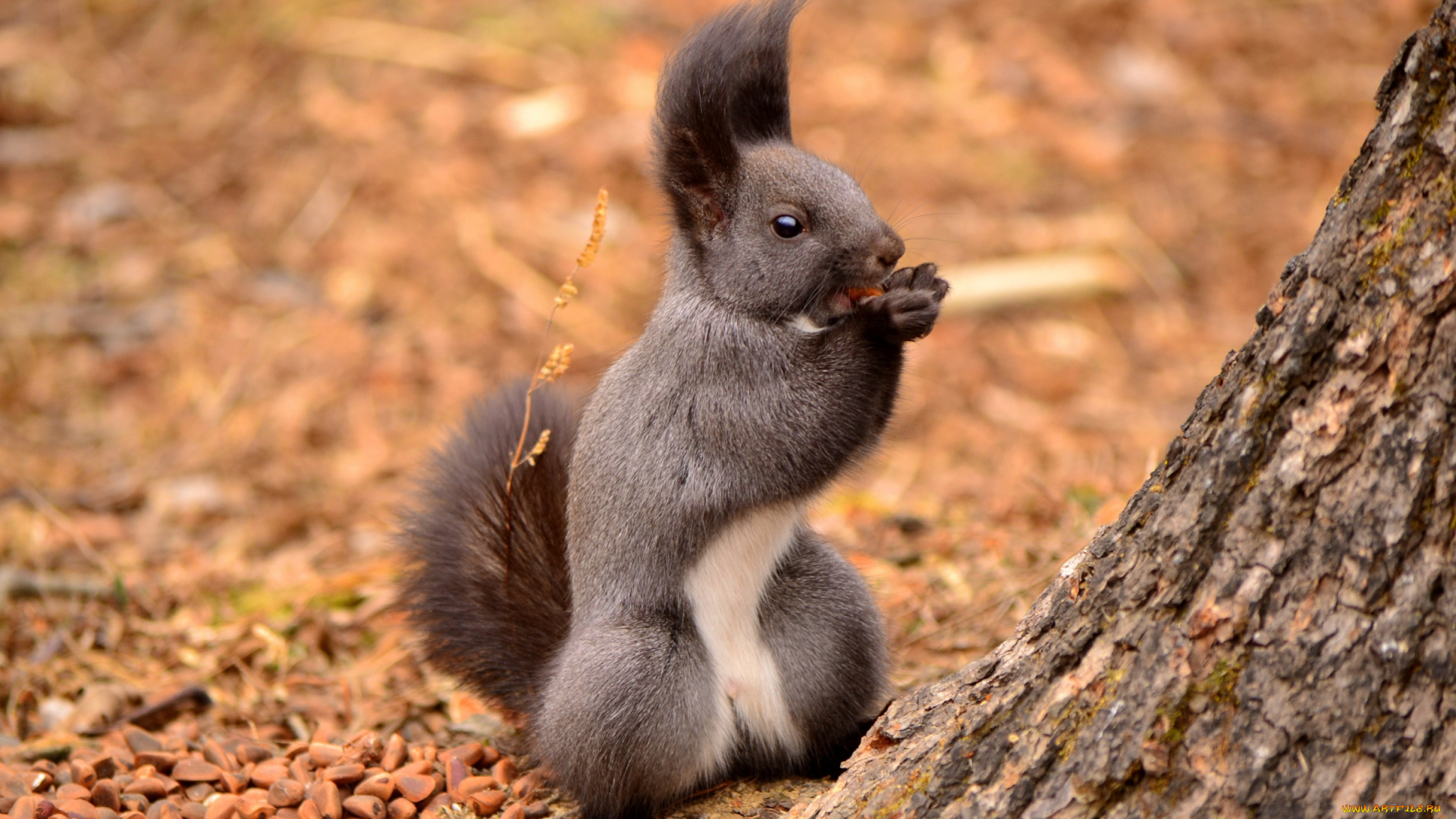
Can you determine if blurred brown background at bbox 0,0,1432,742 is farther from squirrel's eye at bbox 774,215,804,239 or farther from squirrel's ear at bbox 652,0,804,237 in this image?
squirrel's ear at bbox 652,0,804,237

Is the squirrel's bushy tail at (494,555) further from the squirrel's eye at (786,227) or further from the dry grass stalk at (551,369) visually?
the squirrel's eye at (786,227)

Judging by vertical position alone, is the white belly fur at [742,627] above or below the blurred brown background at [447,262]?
below

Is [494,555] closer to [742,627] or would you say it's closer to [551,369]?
[551,369]

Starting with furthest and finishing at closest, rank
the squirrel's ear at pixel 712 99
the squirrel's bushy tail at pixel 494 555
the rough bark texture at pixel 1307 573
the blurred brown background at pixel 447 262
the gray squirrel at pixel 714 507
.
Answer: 1. the blurred brown background at pixel 447 262
2. the squirrel's bushy tail at pixel 494 555
3. the squirrel's ear at pixel 712 99
4. the gray squirrel at pixel 714 507
5. the rough bark texture at pixel 1307 573

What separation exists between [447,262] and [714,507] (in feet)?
13.8

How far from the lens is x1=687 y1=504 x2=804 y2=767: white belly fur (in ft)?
8.64

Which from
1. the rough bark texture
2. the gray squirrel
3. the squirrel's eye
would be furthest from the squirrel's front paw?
the rough bark texture

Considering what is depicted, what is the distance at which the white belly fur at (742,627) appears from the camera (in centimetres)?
263

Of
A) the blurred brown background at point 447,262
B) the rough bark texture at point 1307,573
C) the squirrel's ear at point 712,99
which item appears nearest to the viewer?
the rough bark texture at point 1307,573

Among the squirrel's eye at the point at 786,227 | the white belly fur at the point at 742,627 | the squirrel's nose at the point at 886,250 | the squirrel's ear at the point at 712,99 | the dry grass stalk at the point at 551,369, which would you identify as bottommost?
the white belly fur at the point at 742,627

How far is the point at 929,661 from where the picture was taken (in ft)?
10.8

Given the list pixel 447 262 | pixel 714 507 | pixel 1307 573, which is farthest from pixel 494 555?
pixel 447 262

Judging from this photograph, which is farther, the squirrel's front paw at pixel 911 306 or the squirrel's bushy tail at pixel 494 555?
the squirrel's bushy tail at pixel 494 555

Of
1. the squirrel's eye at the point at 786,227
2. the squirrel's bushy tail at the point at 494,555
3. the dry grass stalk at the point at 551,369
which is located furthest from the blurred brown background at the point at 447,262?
the dry grass stalk at the point at 551,369
